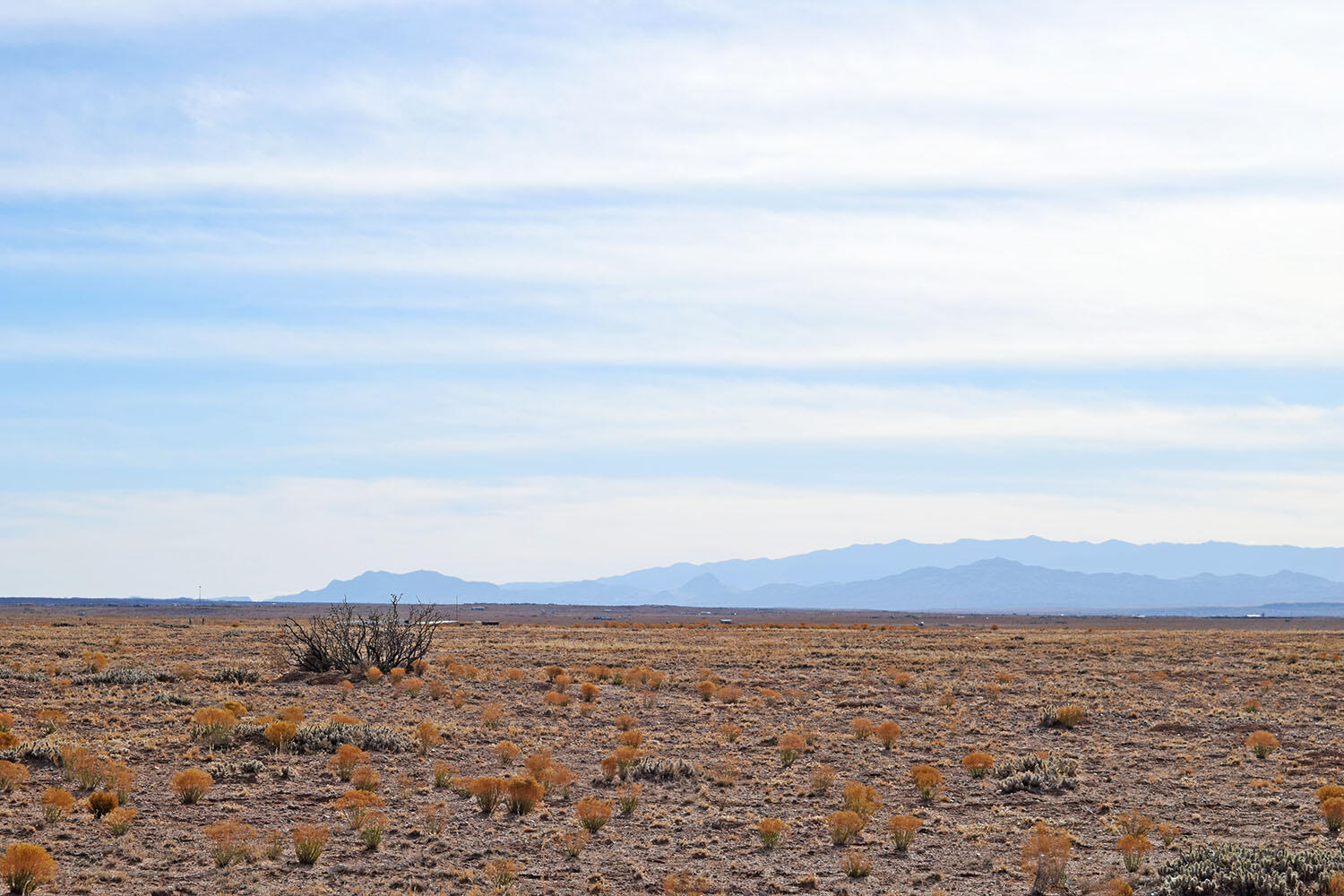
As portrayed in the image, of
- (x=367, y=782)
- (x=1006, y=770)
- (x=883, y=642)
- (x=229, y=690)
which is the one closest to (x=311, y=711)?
(x=229, y=690)

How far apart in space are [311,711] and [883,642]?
3858 cm

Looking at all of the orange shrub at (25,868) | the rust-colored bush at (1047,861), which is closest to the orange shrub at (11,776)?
the orange shrub at (25,868)

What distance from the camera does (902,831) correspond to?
48.4 ft

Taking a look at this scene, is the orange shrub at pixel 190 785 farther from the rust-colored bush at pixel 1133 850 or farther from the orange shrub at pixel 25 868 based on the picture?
the rust-colored bush at pixel 1133 850

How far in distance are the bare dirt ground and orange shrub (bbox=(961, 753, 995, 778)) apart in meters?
0.22

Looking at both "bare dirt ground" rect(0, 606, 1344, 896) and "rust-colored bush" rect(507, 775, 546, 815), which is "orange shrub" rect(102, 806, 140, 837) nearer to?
"bare dirt ground" rect(0, 606, 1344, 896)

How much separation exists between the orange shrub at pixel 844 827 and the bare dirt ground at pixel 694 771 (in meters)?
0.13

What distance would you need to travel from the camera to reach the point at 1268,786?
1833 centimetres

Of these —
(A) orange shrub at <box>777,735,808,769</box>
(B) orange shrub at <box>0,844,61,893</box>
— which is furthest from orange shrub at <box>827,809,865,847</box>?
(B) orange shrub at <box>0,844,61,893</box>

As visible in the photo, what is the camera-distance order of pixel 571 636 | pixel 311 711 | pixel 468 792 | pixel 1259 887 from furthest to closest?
1. pixel 571 636
2. pixel 311 711
3. pixel 468 792
4. pixel 1259 887

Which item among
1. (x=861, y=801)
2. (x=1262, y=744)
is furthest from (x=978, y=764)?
(x=1262, y=744)

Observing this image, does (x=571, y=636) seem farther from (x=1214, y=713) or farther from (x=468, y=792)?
(x=468, y=792)

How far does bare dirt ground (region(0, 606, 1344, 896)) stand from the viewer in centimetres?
1324

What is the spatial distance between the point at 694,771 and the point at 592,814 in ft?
13.7
